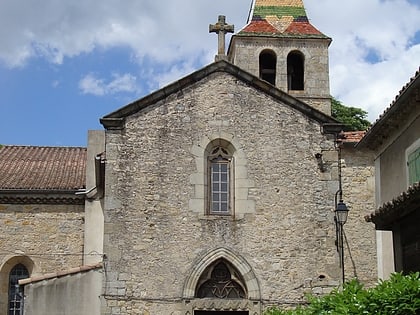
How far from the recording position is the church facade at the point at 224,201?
18.8 meters

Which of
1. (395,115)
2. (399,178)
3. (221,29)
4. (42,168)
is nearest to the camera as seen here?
(395,115)

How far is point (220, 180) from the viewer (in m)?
19.8

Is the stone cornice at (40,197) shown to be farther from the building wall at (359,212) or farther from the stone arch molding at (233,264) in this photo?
the building wall at (359,212)

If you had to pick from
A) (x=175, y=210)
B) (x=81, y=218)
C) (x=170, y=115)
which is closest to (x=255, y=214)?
(x=175, y=210)

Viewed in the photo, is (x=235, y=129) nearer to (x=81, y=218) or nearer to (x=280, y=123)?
(x=280, y=123)

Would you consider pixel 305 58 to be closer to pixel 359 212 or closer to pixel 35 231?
pixel 359 212

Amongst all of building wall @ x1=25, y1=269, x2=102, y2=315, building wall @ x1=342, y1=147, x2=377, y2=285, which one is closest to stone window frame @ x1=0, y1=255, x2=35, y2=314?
building wall @ x1=25, y1=269, x2=102, y2=315

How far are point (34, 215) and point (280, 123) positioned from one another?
8.30 metres

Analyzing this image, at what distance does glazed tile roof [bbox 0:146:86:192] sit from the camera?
23.7m

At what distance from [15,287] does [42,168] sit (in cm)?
415

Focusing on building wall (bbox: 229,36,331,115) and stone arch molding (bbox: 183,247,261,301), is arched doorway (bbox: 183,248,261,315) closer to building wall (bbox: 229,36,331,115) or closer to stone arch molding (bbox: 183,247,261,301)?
stone arch molding (bbox: 183,247,261,301)

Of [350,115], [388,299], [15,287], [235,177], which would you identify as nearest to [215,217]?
[235,177]

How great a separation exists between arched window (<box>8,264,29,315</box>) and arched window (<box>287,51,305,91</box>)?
1380 cm

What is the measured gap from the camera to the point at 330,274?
1912 centimetres
